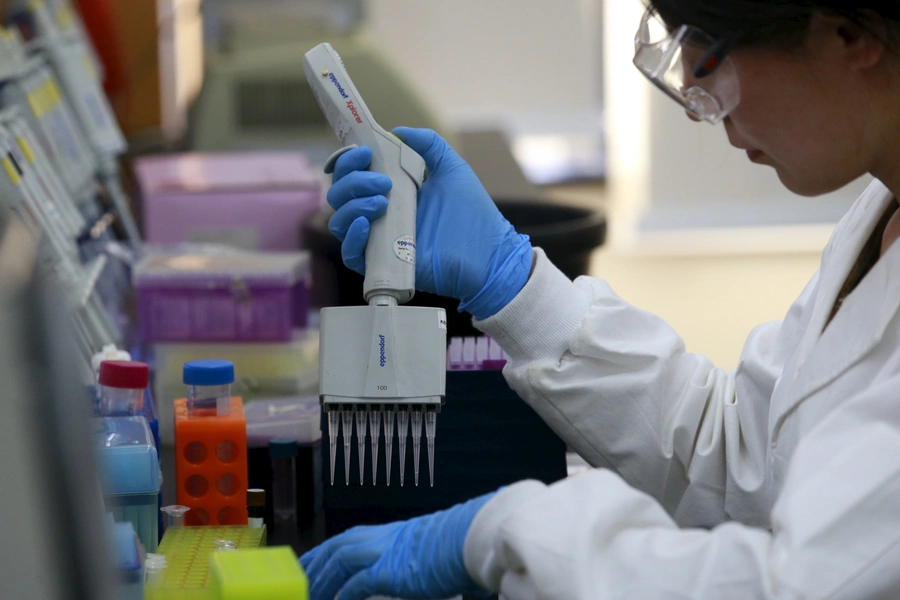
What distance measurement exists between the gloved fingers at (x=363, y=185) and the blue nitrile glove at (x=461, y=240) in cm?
7

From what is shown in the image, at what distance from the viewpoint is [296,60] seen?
10.5 ft

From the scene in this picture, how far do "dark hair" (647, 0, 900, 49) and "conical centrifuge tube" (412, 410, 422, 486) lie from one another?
479 mm

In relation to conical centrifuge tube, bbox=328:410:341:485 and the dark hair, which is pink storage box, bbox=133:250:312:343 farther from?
the dark hair

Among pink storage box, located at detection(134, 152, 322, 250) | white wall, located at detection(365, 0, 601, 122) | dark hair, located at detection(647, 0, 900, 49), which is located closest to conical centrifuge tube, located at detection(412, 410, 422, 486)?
dark hair, located at detection(647, 0, 900, 49)

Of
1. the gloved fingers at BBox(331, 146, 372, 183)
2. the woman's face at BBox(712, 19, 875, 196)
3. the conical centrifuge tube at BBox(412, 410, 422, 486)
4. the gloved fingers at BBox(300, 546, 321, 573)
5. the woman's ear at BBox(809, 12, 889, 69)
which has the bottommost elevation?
the gloved fingers at BBox(300, 546, 321, 573)

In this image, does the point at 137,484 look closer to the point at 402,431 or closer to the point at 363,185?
the point at 402,431

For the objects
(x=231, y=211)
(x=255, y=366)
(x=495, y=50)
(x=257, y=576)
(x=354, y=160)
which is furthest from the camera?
(x=495, y=50)

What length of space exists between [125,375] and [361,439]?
0.28 metres

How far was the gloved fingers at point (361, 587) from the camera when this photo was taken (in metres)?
0.93

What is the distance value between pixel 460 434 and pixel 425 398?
0.14 metres

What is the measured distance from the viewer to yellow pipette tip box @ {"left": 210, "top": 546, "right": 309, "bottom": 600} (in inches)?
29.6

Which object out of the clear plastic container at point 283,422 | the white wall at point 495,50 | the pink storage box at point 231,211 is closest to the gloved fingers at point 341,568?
the clear plastic container at point 283,422

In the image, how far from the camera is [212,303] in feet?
5.41

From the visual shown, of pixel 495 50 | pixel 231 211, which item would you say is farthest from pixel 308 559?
pixel 495 50
